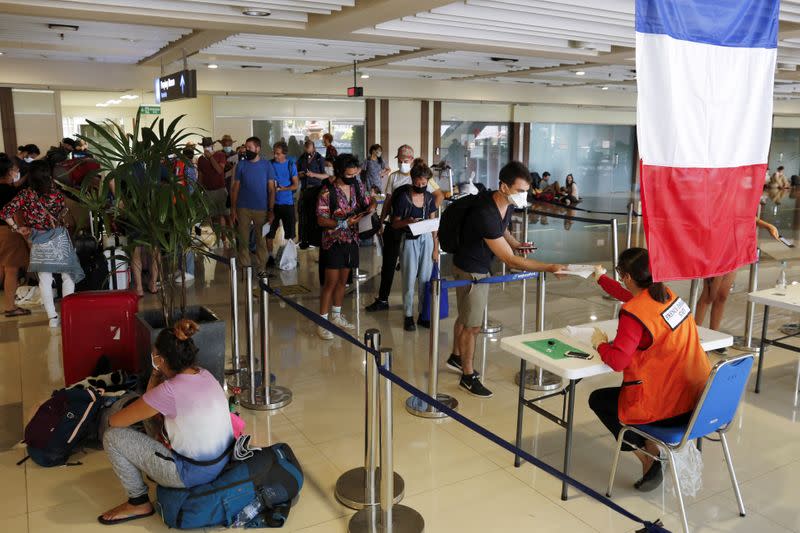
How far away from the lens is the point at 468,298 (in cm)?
490

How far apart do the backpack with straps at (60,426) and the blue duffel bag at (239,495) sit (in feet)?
2.84

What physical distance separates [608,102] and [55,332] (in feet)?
59.0

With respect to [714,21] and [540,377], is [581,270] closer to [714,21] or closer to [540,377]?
[540,377]

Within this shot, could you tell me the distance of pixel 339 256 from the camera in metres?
6.17

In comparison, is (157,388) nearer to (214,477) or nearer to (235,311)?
(214,477)

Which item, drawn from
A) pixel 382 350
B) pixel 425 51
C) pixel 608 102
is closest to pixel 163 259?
pixel 382 350

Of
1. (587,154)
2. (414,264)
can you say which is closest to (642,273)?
(414,264)

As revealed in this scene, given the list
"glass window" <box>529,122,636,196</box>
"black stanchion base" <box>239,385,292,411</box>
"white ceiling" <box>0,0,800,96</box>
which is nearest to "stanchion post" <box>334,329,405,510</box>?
"black stanchion base" <box>239,385,292,411</box>

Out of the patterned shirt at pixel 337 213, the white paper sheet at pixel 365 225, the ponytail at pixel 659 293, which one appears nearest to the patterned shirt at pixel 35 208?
the patterned shirt at pixel 337 213

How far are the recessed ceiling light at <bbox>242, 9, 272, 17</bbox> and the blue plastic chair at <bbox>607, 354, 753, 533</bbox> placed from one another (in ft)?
18.0

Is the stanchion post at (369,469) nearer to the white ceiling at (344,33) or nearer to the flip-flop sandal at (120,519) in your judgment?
the flip-flop sandal at (120,519)

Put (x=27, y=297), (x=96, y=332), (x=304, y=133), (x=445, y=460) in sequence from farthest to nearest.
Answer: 1. (x=304, y=133)
2. (x=27, y=297)
3. (x=96, y=332)
4. (x=445, y=460)

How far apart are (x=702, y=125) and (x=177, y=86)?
9241mm

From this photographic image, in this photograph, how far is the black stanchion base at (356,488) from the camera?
3.57m
